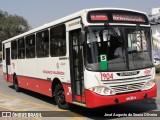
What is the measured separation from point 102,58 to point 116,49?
52cm

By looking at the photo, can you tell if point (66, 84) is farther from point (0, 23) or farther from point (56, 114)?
point (0, 23)

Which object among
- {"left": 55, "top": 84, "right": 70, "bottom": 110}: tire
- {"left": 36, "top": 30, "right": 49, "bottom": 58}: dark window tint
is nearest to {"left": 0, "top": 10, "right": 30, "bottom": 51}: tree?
{"left": 36, "top": 30, "right": 49, "bottom": 58}: dark window tint

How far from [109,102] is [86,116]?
132 cm

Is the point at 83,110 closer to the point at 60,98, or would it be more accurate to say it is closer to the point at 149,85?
the point at 60,98

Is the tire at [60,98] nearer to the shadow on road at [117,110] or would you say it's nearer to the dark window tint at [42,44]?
the shadow on road at [117,110]

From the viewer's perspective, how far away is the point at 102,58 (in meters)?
8.91

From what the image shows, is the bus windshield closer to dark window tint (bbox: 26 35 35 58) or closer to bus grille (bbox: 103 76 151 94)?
bus grille (bbox: 103 76 151 94)

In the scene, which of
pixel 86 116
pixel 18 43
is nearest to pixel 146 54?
pixel 86 116

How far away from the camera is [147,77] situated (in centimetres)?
953

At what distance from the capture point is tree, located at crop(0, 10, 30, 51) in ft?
248

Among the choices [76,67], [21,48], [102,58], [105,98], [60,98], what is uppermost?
[21,48]

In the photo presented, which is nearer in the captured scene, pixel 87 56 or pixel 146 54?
pixel 87 56

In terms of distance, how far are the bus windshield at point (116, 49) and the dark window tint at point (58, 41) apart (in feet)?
5.72

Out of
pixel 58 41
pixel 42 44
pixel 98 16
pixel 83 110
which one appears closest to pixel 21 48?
pixel 42 44
